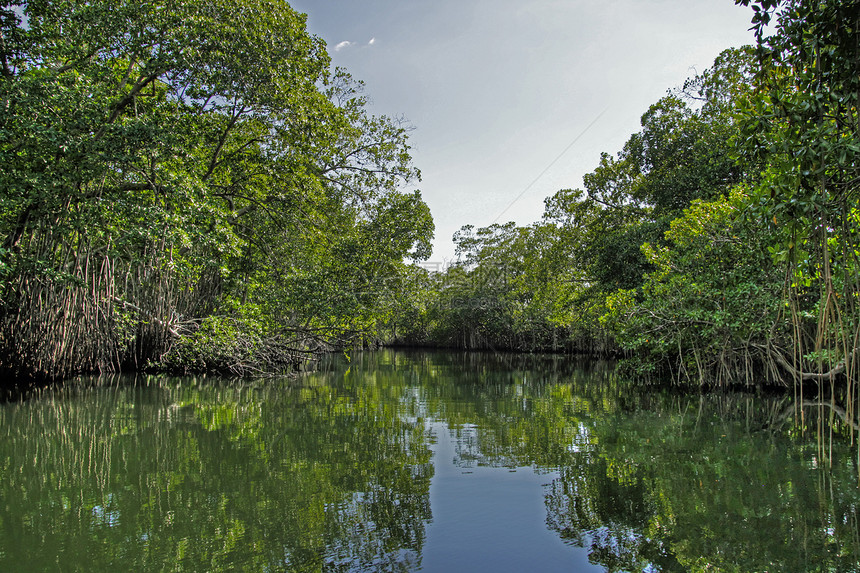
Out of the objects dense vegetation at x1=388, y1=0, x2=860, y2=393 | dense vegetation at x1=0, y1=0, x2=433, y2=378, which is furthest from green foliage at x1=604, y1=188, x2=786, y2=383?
dense vegetation at x1=0, y1=0, x2=433, y2=378

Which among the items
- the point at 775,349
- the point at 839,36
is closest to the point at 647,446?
the point at 839,36

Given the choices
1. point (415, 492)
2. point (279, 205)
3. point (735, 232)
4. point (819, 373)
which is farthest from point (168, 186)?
point (735, 232)

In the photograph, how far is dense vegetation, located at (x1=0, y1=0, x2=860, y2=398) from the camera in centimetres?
311

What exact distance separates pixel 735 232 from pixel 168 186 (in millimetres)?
9512

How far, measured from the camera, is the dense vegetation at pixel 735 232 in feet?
8.87

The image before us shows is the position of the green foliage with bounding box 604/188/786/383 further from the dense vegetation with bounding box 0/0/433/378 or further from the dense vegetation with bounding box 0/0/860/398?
the dense vegetation with bounding box 0/0/433/378

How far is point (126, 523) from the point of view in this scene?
281cm

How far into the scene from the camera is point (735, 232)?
9.34m

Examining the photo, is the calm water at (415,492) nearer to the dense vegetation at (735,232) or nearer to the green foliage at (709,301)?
the dense vegetation at (735,232)

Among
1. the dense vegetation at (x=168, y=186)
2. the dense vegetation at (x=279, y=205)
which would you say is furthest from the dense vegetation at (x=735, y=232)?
the dense vegetation at (x=168, y=186)

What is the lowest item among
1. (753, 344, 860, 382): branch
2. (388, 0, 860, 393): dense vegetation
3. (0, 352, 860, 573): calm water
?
(0, 352, 860, 573): calm water

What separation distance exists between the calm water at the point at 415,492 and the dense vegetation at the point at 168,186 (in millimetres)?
2334

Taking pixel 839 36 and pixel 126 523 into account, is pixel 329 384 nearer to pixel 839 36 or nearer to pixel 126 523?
pixel 126 523

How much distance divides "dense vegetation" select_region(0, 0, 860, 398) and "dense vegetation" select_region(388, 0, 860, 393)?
0.03m
